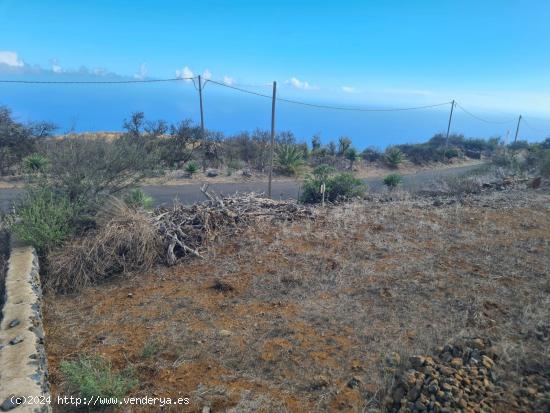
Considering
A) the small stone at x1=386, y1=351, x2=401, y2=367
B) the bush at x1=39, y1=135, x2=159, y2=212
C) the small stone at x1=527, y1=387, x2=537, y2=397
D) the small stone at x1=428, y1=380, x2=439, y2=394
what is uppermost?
the bush at x1=39, y1=135, x2=159, y2=212

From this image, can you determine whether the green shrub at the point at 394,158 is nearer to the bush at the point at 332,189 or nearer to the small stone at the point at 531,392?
the bush at the point at 332,189

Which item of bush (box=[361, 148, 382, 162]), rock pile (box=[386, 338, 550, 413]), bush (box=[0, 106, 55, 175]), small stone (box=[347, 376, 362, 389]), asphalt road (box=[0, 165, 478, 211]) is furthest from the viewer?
bush (box=[361, 148, 382, 162])

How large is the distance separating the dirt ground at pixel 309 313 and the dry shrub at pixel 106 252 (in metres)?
0.21

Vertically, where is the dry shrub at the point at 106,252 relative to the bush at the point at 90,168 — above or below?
below

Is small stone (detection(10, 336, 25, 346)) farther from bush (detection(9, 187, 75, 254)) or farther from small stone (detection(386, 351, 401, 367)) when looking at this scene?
small stone (detection(386, 351, 401, 367))

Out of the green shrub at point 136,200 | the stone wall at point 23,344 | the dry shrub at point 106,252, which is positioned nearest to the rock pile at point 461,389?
the stone wall at point 23,344

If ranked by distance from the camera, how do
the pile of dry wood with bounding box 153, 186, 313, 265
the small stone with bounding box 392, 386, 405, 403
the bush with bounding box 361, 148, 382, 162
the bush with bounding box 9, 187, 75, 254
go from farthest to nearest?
the bush with bounding box 361, 148, 382, 162
the pile of dry wood with bounding box 153, 186, 313, 265
the bush with bounding box 9, 187, 75, 254
the small stone with bounding box 392, 386, 405, 403

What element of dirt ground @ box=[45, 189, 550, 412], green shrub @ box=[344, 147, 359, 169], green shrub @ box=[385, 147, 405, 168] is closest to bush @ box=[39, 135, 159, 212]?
dirt ground @ box=[45, 189, 550, 412]

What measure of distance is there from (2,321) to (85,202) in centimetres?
291

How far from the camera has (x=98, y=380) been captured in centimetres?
301

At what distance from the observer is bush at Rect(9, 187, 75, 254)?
5.34 meters

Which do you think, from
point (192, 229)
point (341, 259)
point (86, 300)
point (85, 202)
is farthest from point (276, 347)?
point (85, 202)

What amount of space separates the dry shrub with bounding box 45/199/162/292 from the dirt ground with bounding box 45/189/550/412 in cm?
21

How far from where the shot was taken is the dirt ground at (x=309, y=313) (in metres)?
3.14
